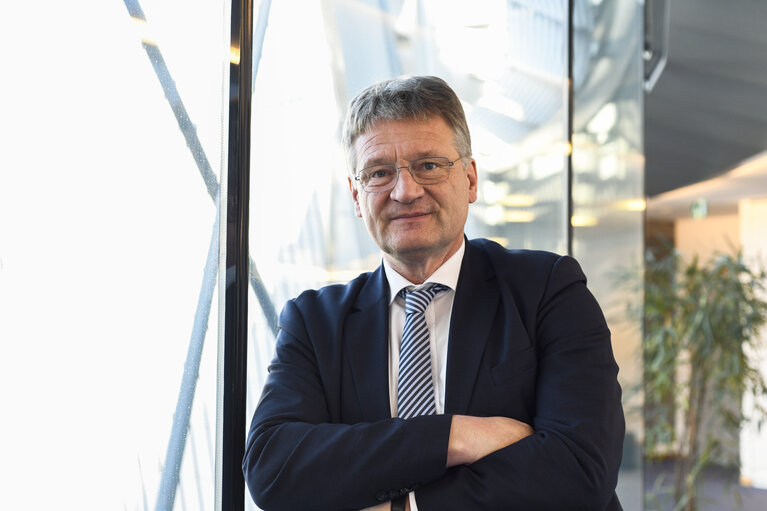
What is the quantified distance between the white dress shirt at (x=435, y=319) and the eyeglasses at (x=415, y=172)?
0.71ft

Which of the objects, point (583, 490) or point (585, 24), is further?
point (585, 24)

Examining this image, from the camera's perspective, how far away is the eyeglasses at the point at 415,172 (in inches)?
64.2

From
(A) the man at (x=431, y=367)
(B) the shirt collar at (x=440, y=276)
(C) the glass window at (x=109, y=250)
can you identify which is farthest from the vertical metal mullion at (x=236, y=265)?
(B) the shirt collar at (x=440, y=276)

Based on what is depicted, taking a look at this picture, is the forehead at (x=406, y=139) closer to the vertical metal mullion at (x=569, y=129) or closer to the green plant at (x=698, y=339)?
the vertical metal mullion at (x=569, y=129)

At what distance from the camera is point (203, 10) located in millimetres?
1800

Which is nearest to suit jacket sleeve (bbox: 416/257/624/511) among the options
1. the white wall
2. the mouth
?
the mouth

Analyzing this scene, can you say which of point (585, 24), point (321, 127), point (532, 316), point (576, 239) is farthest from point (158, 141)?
point (585, 24)

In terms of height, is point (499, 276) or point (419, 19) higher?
point (419, 19)

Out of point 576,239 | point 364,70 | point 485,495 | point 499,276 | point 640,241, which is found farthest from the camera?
point 640,241

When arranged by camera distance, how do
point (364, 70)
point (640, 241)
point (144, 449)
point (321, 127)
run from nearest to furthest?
point (144, 449), point (321, 127), point (364, 70), point (640, 241)

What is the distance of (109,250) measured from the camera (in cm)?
149

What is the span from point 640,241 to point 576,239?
2.05 feet

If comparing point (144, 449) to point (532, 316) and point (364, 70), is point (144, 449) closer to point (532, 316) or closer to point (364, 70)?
point (532, 316)

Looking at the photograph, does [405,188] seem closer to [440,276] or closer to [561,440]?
[440,276]
